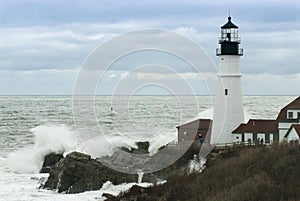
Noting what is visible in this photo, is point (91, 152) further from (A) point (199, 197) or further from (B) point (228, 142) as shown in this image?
(A) point (199, 197)

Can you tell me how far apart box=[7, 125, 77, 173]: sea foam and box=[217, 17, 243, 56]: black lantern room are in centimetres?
1191

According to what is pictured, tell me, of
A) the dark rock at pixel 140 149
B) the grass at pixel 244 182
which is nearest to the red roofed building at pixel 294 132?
the grass at pixel 244 182

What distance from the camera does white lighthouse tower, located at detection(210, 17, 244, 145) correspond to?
24406 millimetres

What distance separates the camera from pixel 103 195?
61.0 feet

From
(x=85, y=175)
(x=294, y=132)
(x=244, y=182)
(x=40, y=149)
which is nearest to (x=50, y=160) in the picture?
(x=40, y=149)

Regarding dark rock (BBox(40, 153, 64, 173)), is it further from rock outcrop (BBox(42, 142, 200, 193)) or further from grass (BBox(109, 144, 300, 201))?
grass (BBox(109, 144, 300, 201))

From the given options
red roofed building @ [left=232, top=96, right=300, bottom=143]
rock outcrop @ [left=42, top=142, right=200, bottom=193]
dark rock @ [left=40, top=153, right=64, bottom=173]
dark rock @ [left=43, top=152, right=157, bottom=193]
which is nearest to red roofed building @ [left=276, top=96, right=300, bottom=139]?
red roofed building @ [left=232, top=96, right=300, bottom=143]

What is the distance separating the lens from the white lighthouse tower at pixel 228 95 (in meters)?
24.4

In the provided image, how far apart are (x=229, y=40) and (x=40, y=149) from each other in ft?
47.5

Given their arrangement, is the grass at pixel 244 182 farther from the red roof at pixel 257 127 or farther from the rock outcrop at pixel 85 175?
the red roof at pixel 257 127

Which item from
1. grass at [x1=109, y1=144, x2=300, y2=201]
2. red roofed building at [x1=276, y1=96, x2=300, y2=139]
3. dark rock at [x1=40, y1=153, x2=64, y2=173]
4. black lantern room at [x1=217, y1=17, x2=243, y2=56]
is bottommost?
dark rock at [x1=40, y1=153, x2=64, y2=173]

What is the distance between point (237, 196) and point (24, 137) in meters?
33.3

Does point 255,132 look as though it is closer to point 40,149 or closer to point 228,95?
point 228,95

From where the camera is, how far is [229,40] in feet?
82.0
